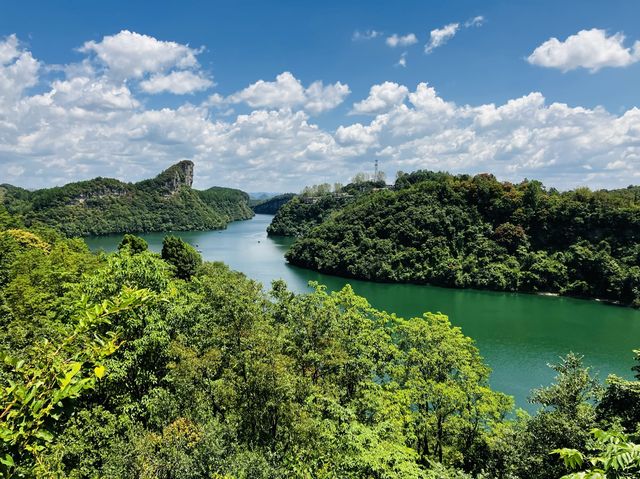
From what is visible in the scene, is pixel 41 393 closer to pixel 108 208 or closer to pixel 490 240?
pixel 490 240

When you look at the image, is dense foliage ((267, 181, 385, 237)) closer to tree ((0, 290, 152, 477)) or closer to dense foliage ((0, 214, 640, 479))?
dense foliage ((0, 214, 640, 479))

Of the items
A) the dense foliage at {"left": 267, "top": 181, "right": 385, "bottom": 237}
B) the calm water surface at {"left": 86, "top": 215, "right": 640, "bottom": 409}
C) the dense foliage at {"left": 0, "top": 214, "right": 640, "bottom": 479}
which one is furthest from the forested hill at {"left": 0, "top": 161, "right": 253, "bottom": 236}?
the dense foliage at {"left": 0, "top": 214, "right": 640, "bottom": 479}

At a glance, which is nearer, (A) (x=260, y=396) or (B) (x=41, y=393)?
(B) (x=41, y=393)

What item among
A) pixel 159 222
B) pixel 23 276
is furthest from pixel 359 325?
pixel 159 222

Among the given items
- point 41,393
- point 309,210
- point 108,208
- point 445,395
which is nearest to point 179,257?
point 445,395

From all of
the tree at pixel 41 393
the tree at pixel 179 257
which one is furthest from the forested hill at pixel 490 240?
the tree at pixel 41 393

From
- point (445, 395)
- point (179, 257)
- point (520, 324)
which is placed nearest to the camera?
point (445, 395)
